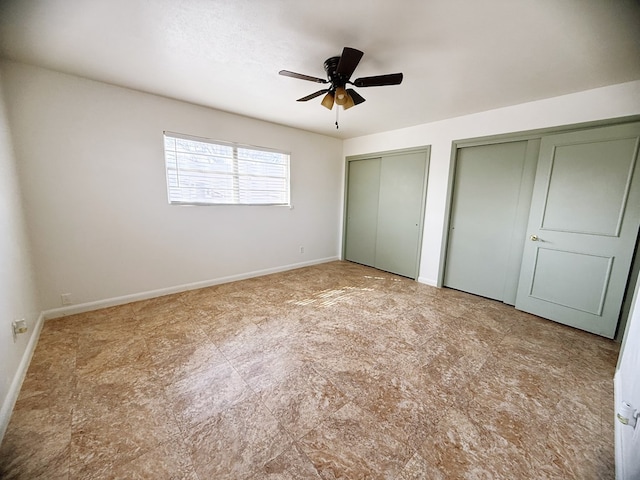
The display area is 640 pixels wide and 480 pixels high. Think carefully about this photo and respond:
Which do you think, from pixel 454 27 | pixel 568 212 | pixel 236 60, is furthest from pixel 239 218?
pixel 568 212

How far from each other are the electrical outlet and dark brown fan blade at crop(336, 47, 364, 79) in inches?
118

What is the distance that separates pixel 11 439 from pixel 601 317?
4686 millimetres

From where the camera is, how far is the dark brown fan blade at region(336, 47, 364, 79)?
65.3 inches

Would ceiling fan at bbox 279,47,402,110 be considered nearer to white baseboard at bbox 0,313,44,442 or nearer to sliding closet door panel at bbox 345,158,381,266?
sliding closet door panel at bbox 345,158,381,266

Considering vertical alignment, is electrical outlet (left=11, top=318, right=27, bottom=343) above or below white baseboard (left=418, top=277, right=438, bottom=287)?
above

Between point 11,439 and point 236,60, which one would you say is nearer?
point 11,439

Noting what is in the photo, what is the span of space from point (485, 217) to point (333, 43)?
284 cm

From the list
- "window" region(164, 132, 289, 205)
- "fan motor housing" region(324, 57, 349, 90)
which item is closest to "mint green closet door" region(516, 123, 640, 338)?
"fan motor housing" region(324, 57, 349, 90)

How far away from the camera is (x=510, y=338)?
94.5 inches

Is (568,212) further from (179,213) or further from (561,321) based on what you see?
(179,213)

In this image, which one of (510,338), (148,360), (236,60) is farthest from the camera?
(510,338)

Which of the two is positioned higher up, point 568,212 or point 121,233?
point 568,212

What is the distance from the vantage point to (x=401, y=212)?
4.18m

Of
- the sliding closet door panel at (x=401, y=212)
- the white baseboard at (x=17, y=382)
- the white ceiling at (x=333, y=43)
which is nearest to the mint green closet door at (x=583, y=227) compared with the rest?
the white ceiling at (x=333, y=43)
